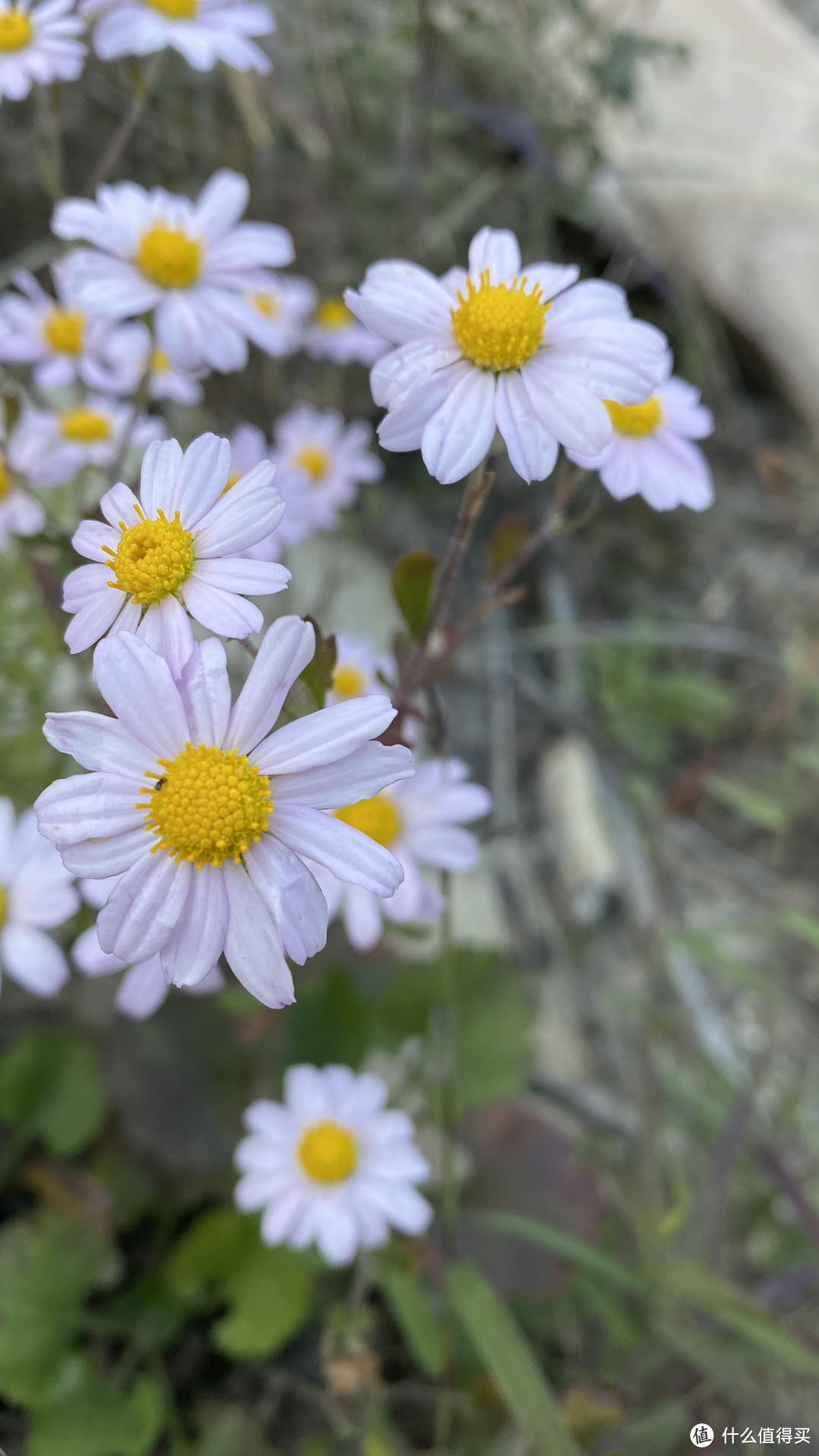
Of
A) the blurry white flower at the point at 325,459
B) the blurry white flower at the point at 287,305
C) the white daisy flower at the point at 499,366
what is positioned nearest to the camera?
the white daisy flower at the point at 499,366

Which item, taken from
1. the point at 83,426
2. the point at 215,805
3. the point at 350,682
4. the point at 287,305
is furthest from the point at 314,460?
the point at 215,805

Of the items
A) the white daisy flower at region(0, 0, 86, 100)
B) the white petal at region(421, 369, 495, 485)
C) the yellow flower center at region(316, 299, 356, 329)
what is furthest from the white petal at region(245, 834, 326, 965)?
the yellow flower center at region(316, 299, 356, 329)

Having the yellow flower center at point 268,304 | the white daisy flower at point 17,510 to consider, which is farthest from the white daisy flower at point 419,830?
the yellow flower center at point 268,304

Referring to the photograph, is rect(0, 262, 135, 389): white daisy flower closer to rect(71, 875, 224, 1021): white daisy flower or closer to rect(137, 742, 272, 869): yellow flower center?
rect(71, 875, 224, 1021): white daisy flower

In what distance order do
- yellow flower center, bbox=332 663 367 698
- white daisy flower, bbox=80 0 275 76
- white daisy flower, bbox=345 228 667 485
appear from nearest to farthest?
1. white daisy flower, bbox=345 228 667 485
2. white daisy flower, bbox=80 0 275 76
3. yellow flower center, bbox=332 663 367 698

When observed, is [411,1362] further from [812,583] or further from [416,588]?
[812,583]

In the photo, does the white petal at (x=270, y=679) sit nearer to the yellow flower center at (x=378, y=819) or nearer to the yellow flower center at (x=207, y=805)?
the yellow flower center at (x=207, y=805)

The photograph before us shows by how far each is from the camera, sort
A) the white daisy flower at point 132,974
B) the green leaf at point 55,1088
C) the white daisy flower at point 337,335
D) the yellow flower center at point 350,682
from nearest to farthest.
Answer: the white daisy flower at point 132,974 < the yellow flower center at point 350,682 < the green leaf at point 55,1088 < the white daisy flower at point 337,335
